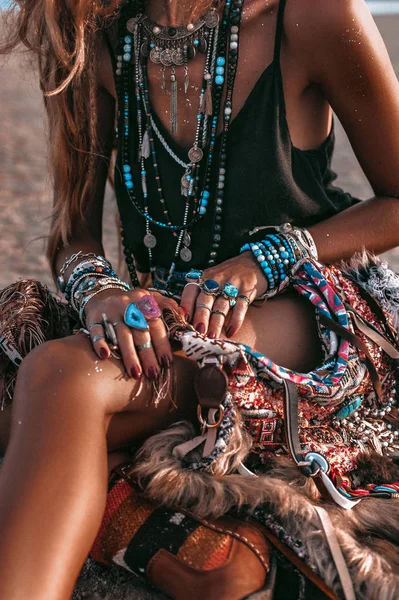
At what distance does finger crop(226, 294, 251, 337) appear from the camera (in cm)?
200

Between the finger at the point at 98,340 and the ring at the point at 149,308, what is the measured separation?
0.11 m

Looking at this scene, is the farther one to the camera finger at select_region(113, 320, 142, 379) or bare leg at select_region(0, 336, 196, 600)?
finger at select_region(113, 320, 142, 379)

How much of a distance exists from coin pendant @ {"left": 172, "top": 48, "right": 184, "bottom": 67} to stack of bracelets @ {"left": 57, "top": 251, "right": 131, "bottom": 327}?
25.6 inches

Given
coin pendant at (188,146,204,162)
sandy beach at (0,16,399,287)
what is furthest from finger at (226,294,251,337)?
sandy beach at (0,16,399,287)

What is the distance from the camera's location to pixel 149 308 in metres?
1.90

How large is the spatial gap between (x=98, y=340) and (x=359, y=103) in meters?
1.03

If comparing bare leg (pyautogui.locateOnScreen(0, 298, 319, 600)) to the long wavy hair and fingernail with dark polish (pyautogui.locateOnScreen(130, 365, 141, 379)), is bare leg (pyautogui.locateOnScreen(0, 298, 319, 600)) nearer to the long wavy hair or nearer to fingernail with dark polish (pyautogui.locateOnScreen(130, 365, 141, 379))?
fingernail with dark polish (pyautogui.locateOnScreen(130, 365, 141, 379))

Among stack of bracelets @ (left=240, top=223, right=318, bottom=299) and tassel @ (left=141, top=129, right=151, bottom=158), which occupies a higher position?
tassel @ (left=141, top=129, right=151, bottom=158)

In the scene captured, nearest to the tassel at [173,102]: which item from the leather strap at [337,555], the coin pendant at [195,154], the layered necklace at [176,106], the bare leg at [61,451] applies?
the layered necklace at [176,106]

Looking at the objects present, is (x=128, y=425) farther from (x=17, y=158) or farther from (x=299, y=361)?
(x=17, y=158)

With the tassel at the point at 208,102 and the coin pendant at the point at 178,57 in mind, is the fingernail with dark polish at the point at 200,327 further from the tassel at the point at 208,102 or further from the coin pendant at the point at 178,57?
the coin pendant at the point at 178,57

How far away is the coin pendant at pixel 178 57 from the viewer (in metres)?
2.38

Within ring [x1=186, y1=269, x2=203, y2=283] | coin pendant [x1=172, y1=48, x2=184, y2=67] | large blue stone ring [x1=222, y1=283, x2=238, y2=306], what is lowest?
large blue stone ring [x1=222, y1=283, x2=238, y2=306]

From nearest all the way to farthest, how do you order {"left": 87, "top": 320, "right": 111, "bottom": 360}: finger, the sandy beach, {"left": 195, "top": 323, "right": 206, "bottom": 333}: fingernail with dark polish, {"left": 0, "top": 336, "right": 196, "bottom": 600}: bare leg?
{"left": 0, "top": 336, "right": 196, "bottom": 600}: bare leg, {"left": 87, "top": 320, "right": 111, "bottom": 360}: finger, {"left": 195, "top": 323, "right": 206, "bottom": 333}: fingernail with dark polish, the sandy beach
